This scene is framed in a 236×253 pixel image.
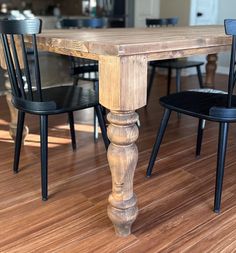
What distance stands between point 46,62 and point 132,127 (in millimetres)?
4786

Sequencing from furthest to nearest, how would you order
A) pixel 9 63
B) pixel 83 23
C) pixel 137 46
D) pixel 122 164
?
pixel 83 23 → pixel 9 63 → pixel 122 164 → pixel 137 46

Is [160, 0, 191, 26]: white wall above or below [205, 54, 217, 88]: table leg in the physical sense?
above

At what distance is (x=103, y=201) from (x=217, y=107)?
699 millimetres

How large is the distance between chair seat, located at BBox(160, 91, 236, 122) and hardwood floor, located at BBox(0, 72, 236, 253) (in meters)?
0.44

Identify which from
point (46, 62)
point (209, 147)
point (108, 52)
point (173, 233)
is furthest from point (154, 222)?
point (46, 62)

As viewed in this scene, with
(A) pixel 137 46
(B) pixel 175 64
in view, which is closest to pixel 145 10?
(B) pixel 175 64

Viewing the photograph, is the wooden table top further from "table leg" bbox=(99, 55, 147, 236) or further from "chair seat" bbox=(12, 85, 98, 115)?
"chair seat" bbox=(12, 85, 98, 115)

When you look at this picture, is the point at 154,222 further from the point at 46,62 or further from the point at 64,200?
the point at 46,62

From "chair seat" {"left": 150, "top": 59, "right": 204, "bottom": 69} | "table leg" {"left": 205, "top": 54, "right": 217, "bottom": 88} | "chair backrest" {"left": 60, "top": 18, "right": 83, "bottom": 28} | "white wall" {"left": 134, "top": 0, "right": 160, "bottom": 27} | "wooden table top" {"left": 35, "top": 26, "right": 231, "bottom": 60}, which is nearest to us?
"wooden table top" {"left": 35, "top": 26, "right": 231, "bottom": 60}

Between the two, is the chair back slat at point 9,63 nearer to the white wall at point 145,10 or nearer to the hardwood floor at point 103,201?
the hardwood floor at point 103,201

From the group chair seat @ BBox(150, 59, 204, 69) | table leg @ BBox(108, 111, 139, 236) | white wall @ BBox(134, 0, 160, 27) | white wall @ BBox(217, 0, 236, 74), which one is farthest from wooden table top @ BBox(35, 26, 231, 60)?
white wall @ BBox(134, 0, 160, 27)

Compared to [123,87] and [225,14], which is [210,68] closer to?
[225,14]

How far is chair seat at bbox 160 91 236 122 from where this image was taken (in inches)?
56.2

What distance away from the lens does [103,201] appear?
156 cm
